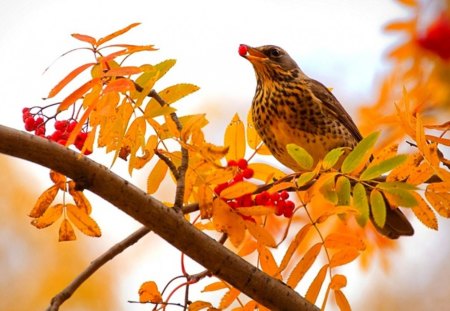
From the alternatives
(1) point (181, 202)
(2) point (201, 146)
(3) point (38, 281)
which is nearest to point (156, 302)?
(1) point (181, 202)

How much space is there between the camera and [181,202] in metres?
1.72

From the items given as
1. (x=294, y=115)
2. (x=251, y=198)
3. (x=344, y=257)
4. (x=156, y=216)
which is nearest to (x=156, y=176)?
(x=156, y=216)

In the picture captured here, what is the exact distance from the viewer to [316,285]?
1.79 m

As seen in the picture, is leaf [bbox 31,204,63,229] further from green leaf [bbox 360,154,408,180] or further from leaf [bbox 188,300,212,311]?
green leaf [bbox 360,154,408,180]

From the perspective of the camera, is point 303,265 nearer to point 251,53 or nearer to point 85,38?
point 85,38

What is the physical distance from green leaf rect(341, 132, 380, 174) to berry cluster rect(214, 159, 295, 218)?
24cm

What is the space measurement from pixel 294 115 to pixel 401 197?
1375 millimetres

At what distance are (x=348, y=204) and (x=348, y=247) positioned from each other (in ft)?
0.37

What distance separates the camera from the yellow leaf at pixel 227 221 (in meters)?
1.73

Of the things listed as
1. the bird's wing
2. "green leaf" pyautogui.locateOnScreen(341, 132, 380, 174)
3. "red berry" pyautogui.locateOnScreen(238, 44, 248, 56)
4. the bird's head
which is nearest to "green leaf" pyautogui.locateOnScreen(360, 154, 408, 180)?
"green leaf" pyautogui.locateOnScreen(341, 132, 380, 174)

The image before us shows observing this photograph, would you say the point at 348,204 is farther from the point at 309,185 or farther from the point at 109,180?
the point at 109,180

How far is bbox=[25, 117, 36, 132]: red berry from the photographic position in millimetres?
1947

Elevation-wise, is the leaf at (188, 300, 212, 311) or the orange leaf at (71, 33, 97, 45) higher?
the orange leaf at (71, 33, 97, 45)

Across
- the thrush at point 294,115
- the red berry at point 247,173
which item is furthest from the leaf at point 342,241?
the thrush at point 294,115
